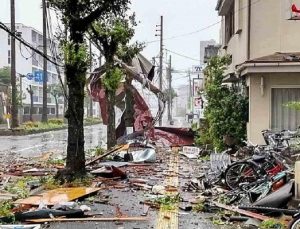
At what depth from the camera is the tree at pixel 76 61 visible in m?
12.7

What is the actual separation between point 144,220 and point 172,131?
56.2 feet

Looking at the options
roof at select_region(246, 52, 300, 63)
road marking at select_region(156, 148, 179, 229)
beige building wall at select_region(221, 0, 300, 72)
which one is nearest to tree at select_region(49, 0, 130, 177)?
road marking at select_region(156, 148, 179, 229)

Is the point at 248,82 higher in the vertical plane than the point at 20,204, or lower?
higher

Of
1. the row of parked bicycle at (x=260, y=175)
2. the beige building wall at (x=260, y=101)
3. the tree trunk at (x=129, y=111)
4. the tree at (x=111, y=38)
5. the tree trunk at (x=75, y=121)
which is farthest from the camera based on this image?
the tree trunk at (x=129, y=111)

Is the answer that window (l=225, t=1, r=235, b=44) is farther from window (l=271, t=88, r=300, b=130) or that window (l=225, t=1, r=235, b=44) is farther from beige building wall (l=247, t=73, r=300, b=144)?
window (l=271, t=88, r=300, b=130)

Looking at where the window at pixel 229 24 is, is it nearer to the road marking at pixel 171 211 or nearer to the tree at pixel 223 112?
the tree at pixel 223 112

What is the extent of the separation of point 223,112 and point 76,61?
798cm

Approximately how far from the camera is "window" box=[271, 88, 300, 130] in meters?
17.5

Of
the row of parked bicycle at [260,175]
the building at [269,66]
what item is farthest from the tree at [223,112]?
the row of parked bicycle at [260,175]

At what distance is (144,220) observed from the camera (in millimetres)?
8672

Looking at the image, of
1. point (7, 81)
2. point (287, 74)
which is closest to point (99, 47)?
point (287, 74)

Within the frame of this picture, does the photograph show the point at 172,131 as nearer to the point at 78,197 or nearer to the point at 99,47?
the point at 99,47

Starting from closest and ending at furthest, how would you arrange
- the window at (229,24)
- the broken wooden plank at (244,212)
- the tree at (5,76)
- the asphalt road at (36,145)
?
the broken wooden plank at (244,212), the window at (229,24), the asphalt road at (36,145), the tree at (5,76)

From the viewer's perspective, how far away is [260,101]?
17672 mm
